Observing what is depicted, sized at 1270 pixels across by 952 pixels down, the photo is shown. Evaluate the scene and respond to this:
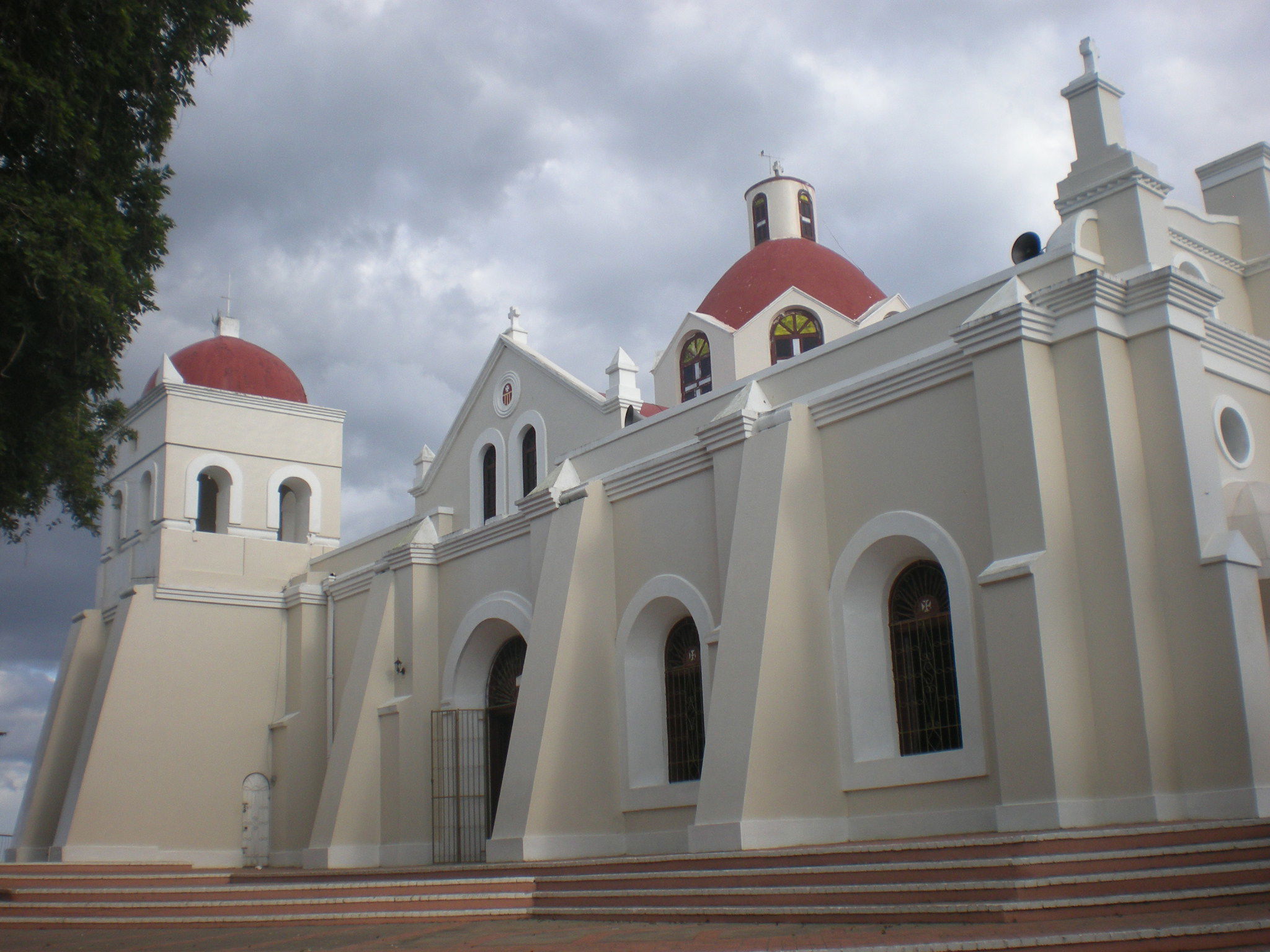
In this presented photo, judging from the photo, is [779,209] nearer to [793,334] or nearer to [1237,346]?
[793,334]

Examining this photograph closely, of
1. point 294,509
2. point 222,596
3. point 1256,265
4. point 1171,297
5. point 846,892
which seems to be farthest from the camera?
point 294,509

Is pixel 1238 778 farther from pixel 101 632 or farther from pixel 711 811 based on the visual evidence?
pixel 101 632

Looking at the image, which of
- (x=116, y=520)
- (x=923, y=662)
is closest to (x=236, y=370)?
(x=116, y=520)

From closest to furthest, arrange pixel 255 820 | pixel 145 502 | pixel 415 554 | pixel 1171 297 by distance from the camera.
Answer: pixel 1171 297 → pixel 415 554 → pixel 255 820 → pixel 145 502

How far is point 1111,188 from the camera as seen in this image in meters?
10.1

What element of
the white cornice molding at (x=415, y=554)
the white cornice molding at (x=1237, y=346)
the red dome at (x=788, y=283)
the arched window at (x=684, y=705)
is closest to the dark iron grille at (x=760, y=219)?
the red dome at (x=788, y=283)

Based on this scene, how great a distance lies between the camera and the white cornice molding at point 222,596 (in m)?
18.3

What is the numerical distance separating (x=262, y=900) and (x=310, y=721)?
7.46m

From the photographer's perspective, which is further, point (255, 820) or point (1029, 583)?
point (255, 820)

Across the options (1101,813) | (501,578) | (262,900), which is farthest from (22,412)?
(1101,813)

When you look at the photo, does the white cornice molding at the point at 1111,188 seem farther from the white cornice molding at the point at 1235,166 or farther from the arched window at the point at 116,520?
the arched window at the point at 116,520

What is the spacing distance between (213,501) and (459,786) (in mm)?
10029

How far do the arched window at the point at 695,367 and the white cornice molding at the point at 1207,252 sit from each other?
890 centimetres

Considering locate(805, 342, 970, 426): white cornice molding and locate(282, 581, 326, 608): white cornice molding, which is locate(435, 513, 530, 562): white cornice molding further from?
locate(805, 342, 970, 426): white cornice molding
